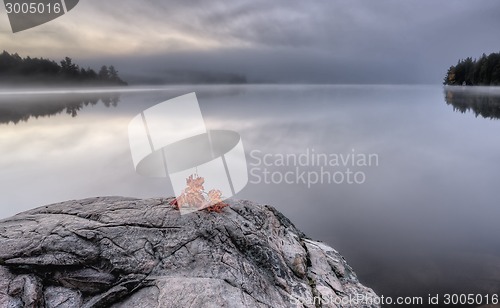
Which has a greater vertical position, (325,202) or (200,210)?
(200,210)

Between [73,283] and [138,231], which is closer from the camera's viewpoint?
[73,283]

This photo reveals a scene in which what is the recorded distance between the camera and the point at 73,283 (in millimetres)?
7168

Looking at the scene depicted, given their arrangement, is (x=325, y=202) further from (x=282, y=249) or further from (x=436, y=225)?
(x=282, y=249)

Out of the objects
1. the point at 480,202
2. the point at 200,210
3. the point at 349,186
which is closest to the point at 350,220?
the point at 349,186

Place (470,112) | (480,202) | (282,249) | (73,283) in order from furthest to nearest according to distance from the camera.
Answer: (470,112) → (480,202) → (282,249) → (73,283)

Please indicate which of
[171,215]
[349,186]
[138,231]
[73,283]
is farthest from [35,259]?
[349,186]

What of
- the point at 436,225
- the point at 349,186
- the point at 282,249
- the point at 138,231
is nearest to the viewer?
the point at 138,231

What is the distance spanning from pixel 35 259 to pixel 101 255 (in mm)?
1449

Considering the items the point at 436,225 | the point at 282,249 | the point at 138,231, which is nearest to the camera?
the point at 138,231

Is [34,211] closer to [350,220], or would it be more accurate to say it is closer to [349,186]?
[350,220]

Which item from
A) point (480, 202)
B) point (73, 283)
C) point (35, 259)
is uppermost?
point (35, 259)

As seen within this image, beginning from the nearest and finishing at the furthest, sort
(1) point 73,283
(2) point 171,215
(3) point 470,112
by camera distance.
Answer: (1) point 73,283
(2) point 171,215
(3) point 470,112

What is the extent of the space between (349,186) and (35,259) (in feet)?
102

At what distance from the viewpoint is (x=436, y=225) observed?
24.0 m
